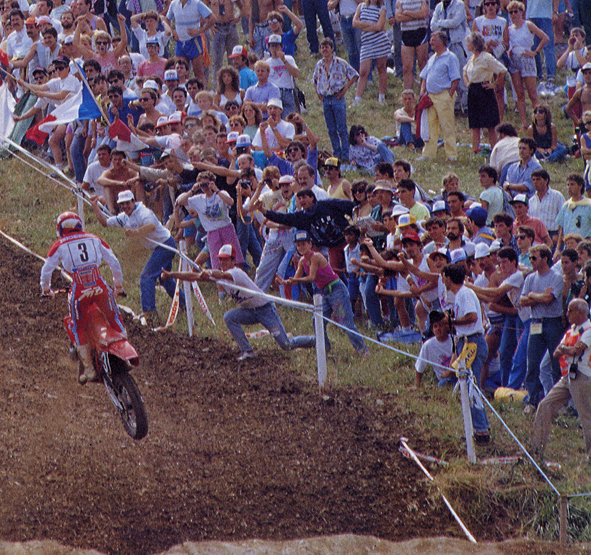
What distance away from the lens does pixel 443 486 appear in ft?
33.7

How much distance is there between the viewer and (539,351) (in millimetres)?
11297

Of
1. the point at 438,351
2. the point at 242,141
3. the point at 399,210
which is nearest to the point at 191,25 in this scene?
the point at 242,141

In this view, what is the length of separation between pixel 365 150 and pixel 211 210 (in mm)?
4181

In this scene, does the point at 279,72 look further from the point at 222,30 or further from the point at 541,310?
the point at 541,310

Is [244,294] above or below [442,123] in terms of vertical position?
below

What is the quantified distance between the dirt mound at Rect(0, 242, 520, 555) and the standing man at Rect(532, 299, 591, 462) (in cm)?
132

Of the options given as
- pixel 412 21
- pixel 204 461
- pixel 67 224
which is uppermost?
pixel 67 224

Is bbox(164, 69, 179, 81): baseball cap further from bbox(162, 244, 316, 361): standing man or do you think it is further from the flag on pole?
bbox(162, 244, 316, 361): standing man

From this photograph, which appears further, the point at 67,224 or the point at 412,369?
the point at 412,369

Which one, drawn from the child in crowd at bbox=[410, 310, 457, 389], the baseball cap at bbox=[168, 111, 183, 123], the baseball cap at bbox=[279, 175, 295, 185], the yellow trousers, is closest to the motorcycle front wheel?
the child in crowd at bbox=[410, 310, 457, 389]

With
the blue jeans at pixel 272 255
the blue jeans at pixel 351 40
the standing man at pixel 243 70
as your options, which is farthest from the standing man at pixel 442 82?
the blue jeans at pixel 272 255

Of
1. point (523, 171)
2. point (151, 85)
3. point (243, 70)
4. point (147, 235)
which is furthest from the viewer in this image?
point (243, 70)

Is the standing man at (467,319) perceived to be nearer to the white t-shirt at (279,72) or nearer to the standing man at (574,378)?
the standing man at (574,378)

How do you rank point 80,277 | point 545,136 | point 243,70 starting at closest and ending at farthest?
1. point 80,277
2. point 545,136
3. point 243,70
